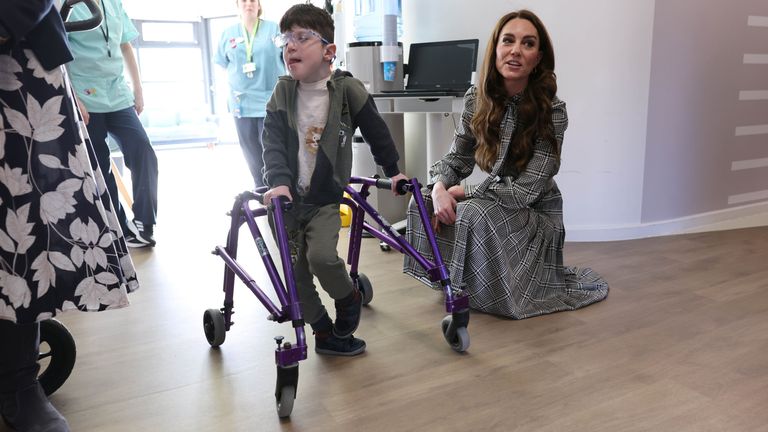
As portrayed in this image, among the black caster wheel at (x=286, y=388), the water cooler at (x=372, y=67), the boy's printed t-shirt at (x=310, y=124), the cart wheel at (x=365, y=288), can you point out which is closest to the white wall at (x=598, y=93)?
the water cooler at (x=372, y=67)

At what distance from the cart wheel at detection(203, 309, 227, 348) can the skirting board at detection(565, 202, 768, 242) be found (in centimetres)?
191

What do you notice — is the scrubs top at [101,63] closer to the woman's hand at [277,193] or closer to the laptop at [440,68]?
the laptop at [440,68]

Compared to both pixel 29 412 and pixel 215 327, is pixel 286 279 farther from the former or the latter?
pixel 29 412

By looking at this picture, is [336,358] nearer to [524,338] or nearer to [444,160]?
[524,338]

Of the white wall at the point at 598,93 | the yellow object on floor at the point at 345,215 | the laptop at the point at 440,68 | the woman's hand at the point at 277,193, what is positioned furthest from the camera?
the yellow object on floor at the point at 345,215

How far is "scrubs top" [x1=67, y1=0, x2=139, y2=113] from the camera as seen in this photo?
2.71 m

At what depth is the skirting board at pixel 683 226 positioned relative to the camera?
3.03 metres

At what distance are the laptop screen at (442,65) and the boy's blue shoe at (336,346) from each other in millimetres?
1548

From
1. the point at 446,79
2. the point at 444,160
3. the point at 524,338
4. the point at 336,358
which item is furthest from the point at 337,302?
the point at 446,79

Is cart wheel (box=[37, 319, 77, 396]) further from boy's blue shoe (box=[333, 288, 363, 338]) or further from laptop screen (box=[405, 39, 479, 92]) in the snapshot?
laptop screen (box=[405, 39, 479, 92])

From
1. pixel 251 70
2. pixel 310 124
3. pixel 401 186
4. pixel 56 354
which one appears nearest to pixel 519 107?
pixel 401 186

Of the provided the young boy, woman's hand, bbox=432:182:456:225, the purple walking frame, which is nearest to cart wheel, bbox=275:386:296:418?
the purple walking frame

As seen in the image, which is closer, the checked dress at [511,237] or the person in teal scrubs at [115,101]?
the checked dress at [511,237]

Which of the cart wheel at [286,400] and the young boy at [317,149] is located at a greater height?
the young boy at [317,149]
